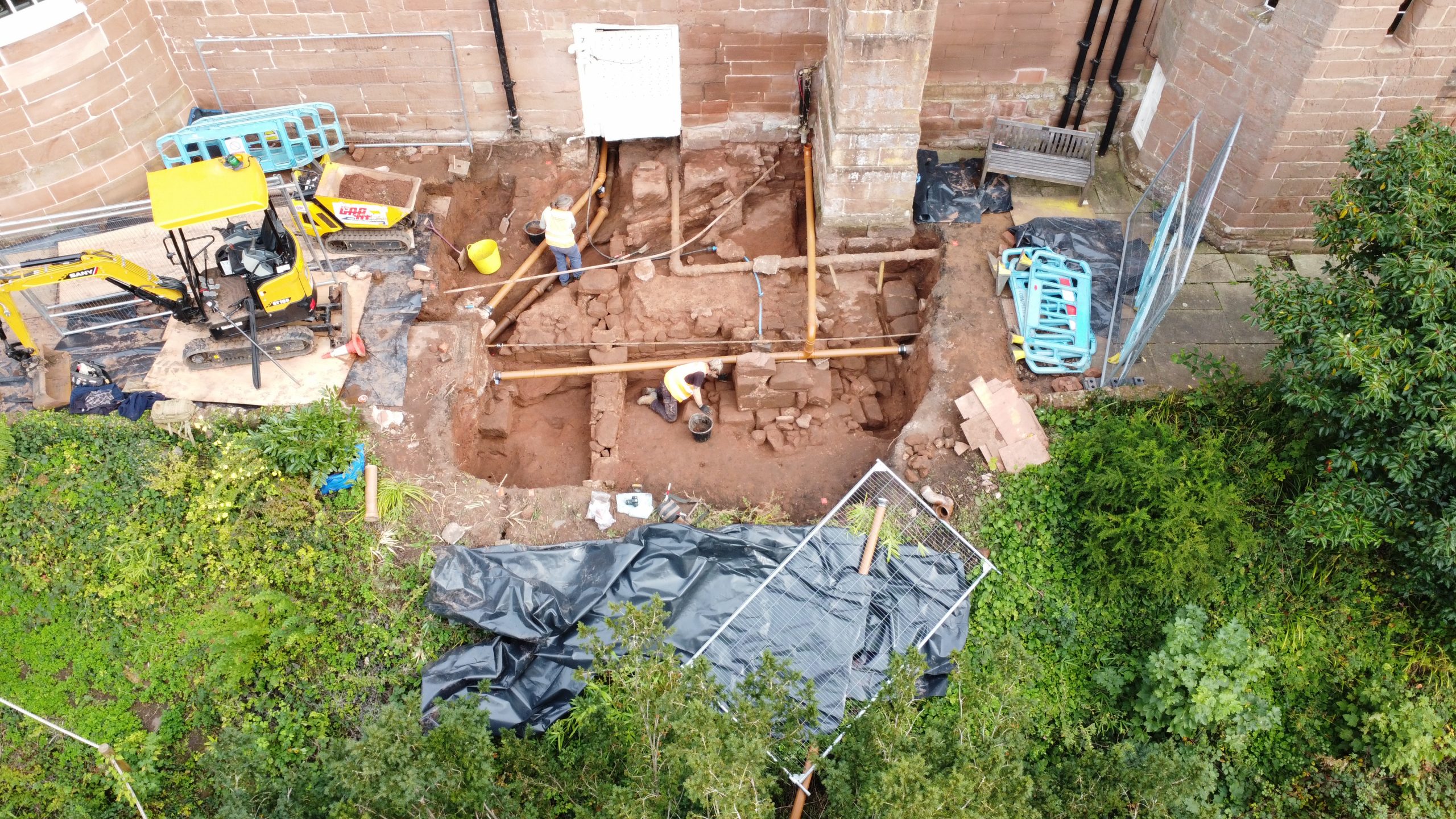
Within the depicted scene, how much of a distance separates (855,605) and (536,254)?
6454mm

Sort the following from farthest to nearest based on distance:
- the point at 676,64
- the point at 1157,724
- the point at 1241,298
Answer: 1. the point at 676,64
2. the point at 1241,298
3. the point at 1157,724

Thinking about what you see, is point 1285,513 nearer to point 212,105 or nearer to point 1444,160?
point 1444,160

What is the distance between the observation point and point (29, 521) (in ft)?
31.5

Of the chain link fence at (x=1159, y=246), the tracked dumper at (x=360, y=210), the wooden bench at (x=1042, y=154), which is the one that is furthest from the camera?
the wooden bench at (x=1042, y=154)

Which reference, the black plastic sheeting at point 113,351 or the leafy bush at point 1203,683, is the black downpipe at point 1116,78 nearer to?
the leafy bush at point 1203,683

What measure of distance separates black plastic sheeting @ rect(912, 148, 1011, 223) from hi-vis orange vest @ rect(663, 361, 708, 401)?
3515 millimetres

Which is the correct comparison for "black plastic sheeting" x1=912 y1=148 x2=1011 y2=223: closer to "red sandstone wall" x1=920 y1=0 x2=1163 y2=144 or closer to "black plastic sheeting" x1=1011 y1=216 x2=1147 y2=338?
"black plastic sheeting" x1=1011 y1=216 x2=1147 y2=338

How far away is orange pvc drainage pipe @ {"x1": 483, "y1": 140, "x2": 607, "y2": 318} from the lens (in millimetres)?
12117

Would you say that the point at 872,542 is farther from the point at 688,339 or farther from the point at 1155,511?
the point at 688,339

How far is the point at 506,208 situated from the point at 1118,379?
8.32 m

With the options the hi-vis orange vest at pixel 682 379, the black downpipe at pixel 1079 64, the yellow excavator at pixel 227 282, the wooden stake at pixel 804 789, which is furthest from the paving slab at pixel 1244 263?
the yellow excavator at pixel 227 282

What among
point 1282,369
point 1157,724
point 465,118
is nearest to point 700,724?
point 1157,724

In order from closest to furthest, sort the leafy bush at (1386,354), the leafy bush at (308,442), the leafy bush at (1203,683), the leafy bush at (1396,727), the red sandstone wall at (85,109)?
the leafy bush at (1386,354) < the leafy bush at (1396,727) < the leafy bush at (1203,683) < the leafy bush at (308,442) < the red sandstone wall at (85,109)

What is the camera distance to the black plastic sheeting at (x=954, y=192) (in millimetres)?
12281
